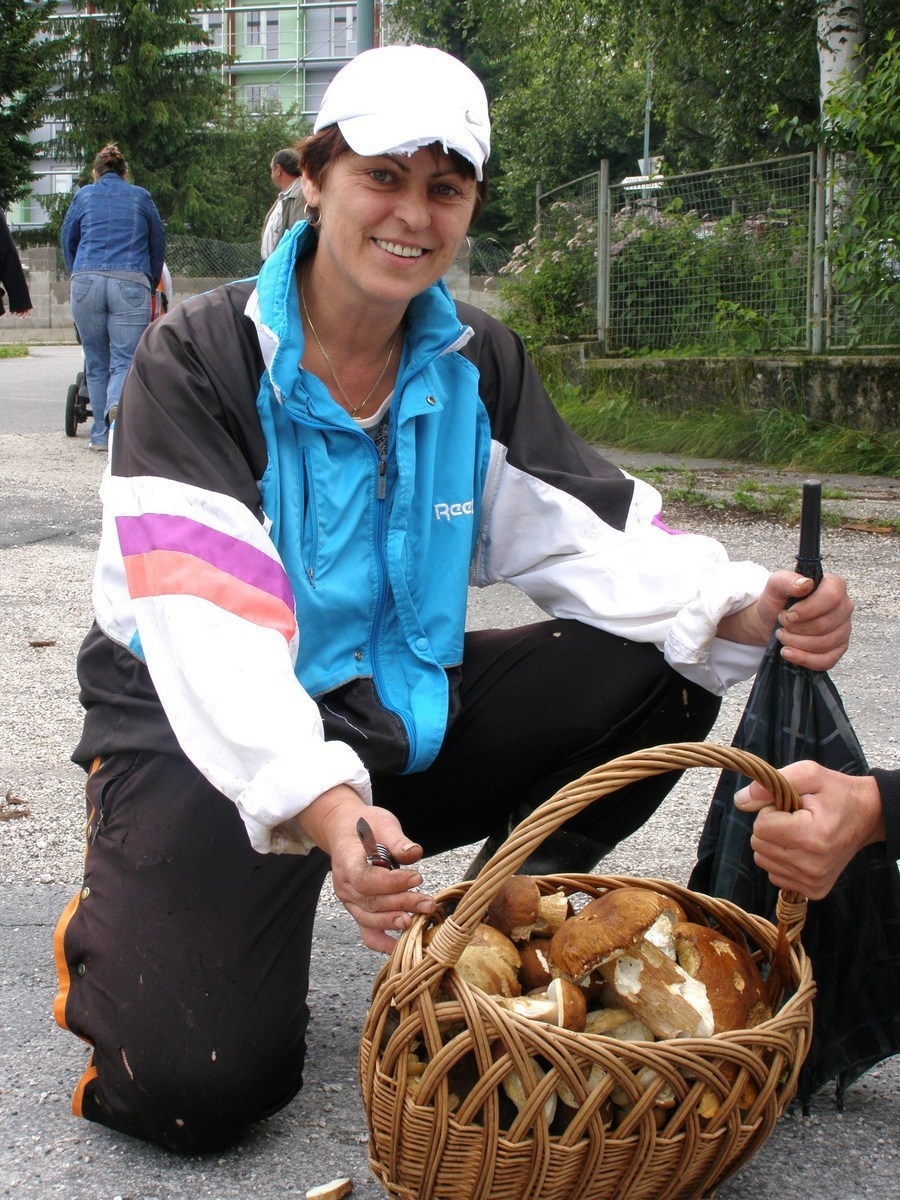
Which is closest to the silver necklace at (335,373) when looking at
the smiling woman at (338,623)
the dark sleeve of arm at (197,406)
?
the smiling woman at (338,623)

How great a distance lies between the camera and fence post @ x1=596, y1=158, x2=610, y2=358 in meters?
11.0

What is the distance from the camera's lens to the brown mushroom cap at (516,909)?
1.95 m

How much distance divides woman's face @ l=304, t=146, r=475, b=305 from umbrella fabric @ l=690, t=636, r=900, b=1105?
0.92 meters

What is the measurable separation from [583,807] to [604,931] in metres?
0.18

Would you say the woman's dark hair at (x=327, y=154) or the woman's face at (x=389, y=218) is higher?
the woman's dark hair at (x=327, y=154)

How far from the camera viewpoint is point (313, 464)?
231 cm

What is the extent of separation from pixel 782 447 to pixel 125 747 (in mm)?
7414

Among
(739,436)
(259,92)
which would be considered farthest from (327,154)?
(259,92)

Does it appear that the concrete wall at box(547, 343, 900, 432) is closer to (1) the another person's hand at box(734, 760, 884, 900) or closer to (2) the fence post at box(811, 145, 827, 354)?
(2) the fence post at box(811, 145, 827, 354)

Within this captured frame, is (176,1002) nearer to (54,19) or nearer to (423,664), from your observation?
(423,664)

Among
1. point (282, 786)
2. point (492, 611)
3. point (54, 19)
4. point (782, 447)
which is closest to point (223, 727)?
point (282, 786)

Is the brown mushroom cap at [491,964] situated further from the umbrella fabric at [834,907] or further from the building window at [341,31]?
the building window at [341,31]

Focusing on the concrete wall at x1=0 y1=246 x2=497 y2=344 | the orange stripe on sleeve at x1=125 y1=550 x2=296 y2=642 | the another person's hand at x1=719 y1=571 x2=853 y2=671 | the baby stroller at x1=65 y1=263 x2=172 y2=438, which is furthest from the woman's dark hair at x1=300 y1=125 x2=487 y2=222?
the concrete wall at x1=0 y1=246 x2=497 y2=344

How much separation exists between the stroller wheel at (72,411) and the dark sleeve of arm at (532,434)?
810 cm
